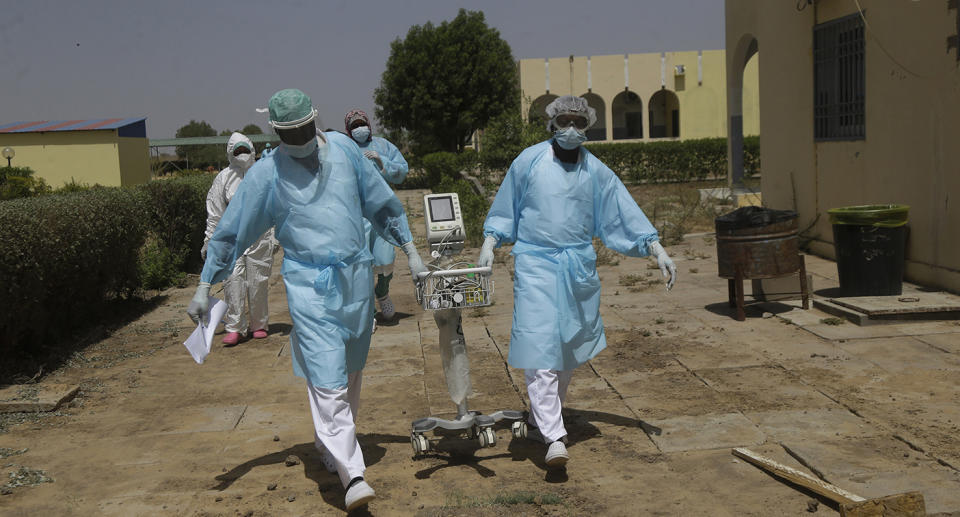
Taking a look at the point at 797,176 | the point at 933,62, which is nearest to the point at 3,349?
the point at 933,62

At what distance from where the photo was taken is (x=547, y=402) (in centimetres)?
475

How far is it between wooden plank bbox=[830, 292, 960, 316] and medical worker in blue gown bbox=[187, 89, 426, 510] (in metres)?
4.59

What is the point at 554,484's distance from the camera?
453 centimetres

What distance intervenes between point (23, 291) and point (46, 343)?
1.10 m

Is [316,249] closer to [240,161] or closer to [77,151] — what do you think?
[240,161]

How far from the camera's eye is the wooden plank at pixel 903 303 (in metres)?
7.46

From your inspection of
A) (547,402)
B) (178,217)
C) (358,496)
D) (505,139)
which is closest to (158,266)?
(178,217)

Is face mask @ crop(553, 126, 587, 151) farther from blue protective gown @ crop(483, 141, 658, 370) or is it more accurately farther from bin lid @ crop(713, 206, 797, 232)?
bin lid @ crop(713, 206, 797, 232)

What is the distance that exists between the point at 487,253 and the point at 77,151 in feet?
101

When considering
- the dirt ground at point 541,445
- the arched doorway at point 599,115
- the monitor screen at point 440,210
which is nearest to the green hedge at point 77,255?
the dirt ground at point 541,445

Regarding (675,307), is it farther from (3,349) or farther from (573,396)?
(3,349)

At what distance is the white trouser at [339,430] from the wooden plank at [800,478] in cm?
198

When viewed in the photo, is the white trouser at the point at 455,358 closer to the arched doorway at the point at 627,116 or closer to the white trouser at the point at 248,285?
the white trouser at the point at 248,285

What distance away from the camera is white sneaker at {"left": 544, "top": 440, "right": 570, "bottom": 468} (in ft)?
14.7
